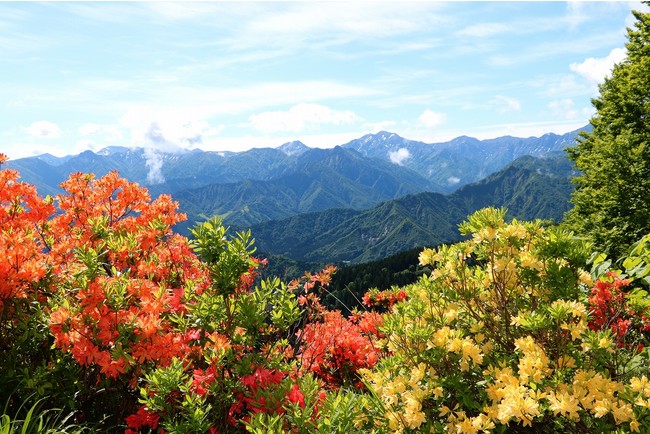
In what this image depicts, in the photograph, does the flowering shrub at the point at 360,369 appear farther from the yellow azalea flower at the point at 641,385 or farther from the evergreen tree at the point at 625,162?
the evergreen tree at the point at 625,162

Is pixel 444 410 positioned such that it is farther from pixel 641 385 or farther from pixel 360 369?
pixel 641 385

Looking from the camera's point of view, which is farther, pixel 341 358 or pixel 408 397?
pixel 341 358

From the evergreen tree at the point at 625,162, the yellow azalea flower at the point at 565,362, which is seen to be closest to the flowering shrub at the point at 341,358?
the yellow azalea flower at the point at 565,362

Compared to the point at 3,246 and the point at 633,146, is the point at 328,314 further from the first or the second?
the point at 633,146

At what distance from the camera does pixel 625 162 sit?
1948 centimetres

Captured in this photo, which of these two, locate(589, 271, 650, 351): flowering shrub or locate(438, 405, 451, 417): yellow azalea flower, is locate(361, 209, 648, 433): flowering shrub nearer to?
locate(438, 405, 451, 417): yellow azalea flower

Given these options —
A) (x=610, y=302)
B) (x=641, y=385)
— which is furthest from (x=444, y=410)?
(x=610, y=302)

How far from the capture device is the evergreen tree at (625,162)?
1894 cm

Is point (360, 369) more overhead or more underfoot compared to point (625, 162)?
more underfoot

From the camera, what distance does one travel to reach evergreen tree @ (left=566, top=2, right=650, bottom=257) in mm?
18938

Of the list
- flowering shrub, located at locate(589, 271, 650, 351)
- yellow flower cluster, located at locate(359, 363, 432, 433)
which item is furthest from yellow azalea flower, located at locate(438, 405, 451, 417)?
flowering shrub, located at locate(589, 271, 650, 351)

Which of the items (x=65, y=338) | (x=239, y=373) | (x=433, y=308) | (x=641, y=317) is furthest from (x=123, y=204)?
(x=641, y=317)

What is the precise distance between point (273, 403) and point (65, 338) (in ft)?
5.68

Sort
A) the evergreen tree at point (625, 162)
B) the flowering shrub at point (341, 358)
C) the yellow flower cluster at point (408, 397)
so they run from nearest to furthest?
the yellow flower cluster at point (408, 397) → the flowering shrub at point (341, 358) → the evergreen tree at point (625, 162)
